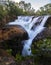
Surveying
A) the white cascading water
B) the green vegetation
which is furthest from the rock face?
the green vegetation

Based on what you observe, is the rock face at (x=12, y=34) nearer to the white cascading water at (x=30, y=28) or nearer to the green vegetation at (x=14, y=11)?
the white cascading water at (x=30, y=28)

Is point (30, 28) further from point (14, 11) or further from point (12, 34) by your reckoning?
point (14, 11)

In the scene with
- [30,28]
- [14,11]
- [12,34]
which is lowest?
[12,34]

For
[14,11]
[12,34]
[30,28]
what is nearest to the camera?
[12,34]

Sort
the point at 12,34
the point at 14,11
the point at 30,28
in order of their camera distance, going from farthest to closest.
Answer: the point at 14,11
the point at 30,28
the point at 12,34

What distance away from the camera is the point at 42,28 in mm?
13297

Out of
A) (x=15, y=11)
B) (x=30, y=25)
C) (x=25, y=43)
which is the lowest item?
(x=25, y=43)

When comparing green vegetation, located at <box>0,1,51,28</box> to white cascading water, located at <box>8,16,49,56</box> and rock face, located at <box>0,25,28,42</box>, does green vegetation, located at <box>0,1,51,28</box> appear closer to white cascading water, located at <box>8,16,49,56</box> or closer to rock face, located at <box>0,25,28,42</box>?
white cascading water, located at <box>8,16,49,56</box>

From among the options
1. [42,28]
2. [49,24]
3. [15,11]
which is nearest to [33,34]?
[42,28]

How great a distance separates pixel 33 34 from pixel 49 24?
1642 mm

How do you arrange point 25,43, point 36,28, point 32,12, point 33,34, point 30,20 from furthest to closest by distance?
point 32,12 < point 30,20 < point 36,28 < point 33,34 < point 25,43

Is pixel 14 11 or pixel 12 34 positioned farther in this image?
Result: pixel 14 11

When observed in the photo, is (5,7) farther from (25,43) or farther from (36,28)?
(25,43)

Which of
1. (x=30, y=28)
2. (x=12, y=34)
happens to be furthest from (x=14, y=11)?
(x=12, y=34)
